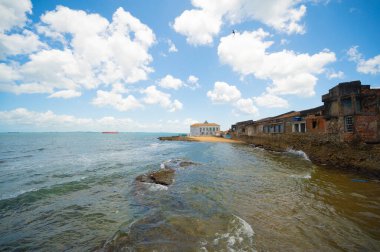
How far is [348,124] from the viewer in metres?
16.0

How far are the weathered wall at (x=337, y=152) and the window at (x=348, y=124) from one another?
4.00 feet

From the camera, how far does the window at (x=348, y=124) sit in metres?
15.7

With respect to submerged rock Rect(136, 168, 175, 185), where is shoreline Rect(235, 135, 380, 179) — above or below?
above

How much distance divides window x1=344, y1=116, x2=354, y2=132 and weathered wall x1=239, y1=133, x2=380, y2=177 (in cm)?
122

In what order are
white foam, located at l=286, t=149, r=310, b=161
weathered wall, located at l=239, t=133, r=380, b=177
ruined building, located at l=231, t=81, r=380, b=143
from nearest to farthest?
weathered wall, located at l=239, t=133, r=380, b=177 → ruined building, located at l=231, t=81, r=380, b=143 → white foam, located at l=286, t=149, r=310, b=161

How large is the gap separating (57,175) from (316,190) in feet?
64.2

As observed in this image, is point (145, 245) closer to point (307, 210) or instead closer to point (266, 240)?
point (266, 240)

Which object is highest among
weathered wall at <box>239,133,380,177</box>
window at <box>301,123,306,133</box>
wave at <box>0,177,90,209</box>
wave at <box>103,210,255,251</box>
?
window at <box>301,123,306,133</box>

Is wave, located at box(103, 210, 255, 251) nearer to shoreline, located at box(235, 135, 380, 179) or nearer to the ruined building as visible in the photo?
shoreline, located at box(235, 135, 380, 179)

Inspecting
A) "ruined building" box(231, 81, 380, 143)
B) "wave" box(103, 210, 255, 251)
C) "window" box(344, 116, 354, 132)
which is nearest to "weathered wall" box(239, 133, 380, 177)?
"ruined building" box(231, 81, 380, 143)

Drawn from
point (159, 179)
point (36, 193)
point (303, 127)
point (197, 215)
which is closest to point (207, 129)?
point (303, 127)

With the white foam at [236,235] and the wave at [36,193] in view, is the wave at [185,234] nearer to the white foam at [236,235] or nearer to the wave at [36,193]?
the white foam at [236,235]

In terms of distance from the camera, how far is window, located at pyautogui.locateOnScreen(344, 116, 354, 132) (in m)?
15.7

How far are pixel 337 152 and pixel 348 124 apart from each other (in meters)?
2.75
